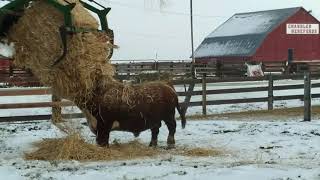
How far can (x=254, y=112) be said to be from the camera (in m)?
15.6

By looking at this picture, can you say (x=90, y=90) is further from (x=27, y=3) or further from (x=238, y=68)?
(x=238, y=68)

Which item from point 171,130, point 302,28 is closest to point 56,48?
point 171,130

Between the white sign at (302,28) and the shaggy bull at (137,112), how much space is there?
43.7m

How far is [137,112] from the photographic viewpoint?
9195 mm

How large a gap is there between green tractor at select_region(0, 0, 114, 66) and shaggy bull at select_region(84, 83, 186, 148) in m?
0.83

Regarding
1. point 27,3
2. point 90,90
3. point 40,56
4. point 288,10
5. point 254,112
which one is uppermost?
point 288,10

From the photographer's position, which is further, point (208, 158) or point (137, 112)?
point (137, 112)

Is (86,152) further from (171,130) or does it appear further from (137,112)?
(171,130)

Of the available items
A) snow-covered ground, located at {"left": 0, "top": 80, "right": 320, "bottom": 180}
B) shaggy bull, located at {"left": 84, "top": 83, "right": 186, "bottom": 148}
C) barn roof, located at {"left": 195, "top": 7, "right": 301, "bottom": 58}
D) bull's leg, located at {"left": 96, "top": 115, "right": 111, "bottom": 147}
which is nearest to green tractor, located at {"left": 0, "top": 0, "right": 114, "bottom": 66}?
shaggy bull, located at {"left": 84, "top": 83, "right": 186, "bottom": 148}

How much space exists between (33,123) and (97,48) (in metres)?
5.04

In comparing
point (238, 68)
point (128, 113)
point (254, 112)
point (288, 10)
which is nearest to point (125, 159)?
point (128, 113)

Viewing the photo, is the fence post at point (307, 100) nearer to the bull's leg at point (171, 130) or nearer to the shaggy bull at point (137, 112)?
the shaggy bull at point (137, 112)

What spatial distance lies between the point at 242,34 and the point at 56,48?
155ft

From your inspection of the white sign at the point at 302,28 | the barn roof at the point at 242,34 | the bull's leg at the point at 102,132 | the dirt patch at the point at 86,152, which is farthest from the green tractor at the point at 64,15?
the white sign at the point at 302,28
